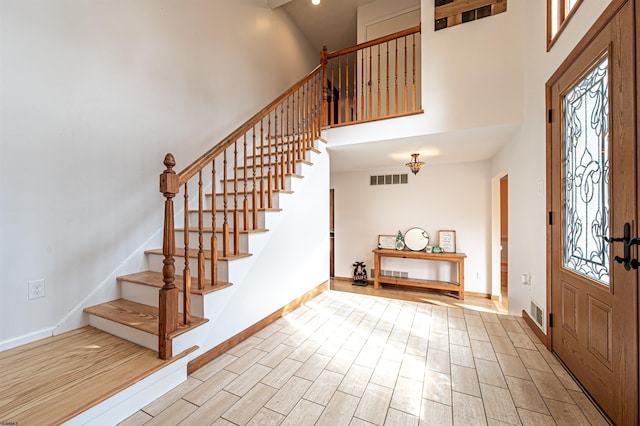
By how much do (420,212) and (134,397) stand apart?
479 cm

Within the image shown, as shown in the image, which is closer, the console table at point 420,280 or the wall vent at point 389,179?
the console table at point 420,280

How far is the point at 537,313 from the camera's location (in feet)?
7.42

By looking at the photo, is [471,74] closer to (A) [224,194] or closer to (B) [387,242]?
(A) [224,194]

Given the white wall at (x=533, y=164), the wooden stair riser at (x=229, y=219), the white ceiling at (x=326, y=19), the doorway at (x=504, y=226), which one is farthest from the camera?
the doorway at (x=504, y=226)

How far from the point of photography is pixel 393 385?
1.59 m

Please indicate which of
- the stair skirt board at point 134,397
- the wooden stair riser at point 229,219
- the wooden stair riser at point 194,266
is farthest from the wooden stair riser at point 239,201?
the stair skirt board at point 134,397

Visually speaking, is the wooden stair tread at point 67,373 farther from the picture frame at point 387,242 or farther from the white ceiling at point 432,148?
the picture frame at point 387,242

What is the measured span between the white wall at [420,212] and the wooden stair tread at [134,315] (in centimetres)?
414

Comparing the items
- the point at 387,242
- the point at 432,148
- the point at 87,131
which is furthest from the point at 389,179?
the point at 87,131

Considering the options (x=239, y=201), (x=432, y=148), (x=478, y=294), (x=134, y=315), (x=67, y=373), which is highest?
(x=432, y=148)

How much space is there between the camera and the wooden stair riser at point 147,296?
5.90ft

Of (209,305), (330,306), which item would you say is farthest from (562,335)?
(209,305)

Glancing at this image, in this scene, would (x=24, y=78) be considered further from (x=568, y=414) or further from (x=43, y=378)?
(x=568, y=414)

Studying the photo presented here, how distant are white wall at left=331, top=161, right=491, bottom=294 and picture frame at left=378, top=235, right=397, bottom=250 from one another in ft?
0.39
